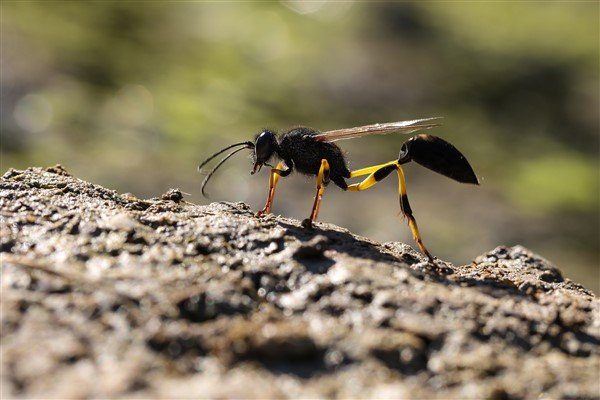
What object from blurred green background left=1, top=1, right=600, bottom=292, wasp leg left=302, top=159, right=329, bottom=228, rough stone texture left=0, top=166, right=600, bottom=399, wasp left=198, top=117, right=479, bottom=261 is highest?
blurred green background left=1, top=1, right=600, bottom=292

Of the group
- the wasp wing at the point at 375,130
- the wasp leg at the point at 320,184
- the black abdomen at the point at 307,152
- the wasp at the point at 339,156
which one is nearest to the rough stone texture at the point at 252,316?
the wasp leg at the point at 320,184

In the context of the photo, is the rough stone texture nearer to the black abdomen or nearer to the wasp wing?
the wasp wing

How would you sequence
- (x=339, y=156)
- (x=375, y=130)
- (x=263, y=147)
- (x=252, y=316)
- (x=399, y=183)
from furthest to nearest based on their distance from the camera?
(x=339, y=156) < (x=263, y=147) < (x=375, y=130) < (x=399, y=183) < (x=252, y=316)

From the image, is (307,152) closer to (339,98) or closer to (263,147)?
(263,147)

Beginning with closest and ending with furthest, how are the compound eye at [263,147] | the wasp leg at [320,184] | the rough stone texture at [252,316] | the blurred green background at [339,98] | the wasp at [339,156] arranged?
the rough stone texture at [252,316] → the wasp leg at [320,184] → the wasp at [339,156] → the compound eye at [263,147] → the blurred green background at [339,98]

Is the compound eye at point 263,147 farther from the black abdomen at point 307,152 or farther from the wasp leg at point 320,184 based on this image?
the wasp leg at point 320,184

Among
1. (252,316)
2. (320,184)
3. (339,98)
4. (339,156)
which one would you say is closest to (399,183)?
(320,184)

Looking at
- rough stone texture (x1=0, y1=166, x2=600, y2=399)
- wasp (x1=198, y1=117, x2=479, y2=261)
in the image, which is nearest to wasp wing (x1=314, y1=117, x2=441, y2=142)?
wasp (x1=198, y1=117, x2=479, y2=261)
